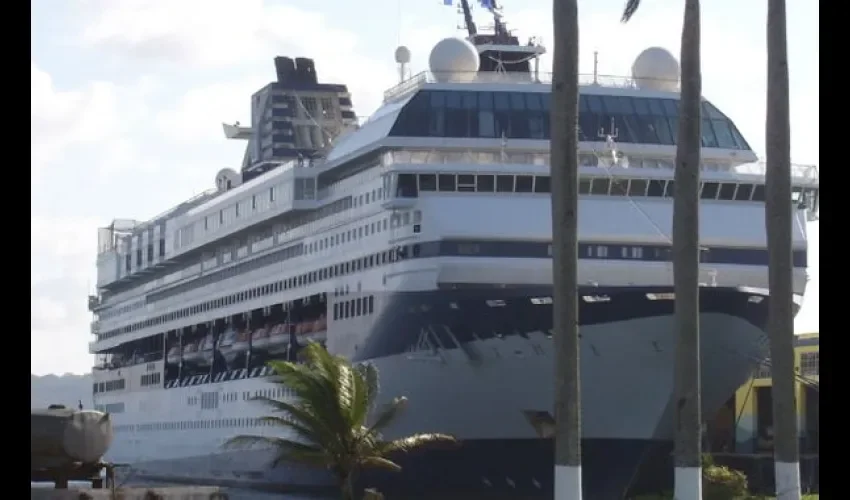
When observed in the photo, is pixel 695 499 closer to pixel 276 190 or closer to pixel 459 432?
pixel 459 432

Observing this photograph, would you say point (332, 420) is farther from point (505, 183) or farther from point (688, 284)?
point (505, 183)

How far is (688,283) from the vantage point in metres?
23.2

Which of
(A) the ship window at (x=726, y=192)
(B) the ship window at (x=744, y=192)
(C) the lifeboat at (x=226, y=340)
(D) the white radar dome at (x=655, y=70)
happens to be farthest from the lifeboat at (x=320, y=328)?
(B) the ship window at (x=744, y=192)

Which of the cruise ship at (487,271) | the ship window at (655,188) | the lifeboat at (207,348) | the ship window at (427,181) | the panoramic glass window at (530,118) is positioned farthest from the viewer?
the lifeboat at (207,348)

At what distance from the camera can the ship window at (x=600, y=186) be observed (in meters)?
45.2

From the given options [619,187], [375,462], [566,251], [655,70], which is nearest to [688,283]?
[566,251]

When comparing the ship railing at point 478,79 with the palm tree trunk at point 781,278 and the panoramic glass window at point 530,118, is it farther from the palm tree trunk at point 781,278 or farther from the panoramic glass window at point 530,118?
the palm tree trunk at point 781,278

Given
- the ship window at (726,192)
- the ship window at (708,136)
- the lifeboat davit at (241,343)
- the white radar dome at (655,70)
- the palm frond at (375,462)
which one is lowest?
the palm frond at (375,462)

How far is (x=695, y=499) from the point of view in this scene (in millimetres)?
23484

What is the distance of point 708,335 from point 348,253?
12.4m

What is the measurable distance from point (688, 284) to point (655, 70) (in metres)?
28.2

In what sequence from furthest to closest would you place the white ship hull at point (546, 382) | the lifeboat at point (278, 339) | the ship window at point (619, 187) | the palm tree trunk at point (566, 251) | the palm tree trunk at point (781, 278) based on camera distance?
the lifeboat at point (278, 339), the ship window at point (619, 187), the white ship hull at point (546, 382), the palm tree trunk at point (781, 278), the palm tree trunk at point (566, 251)

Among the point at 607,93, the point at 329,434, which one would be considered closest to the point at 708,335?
the point at 607,93

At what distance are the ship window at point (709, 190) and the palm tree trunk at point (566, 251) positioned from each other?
81.7 feet
